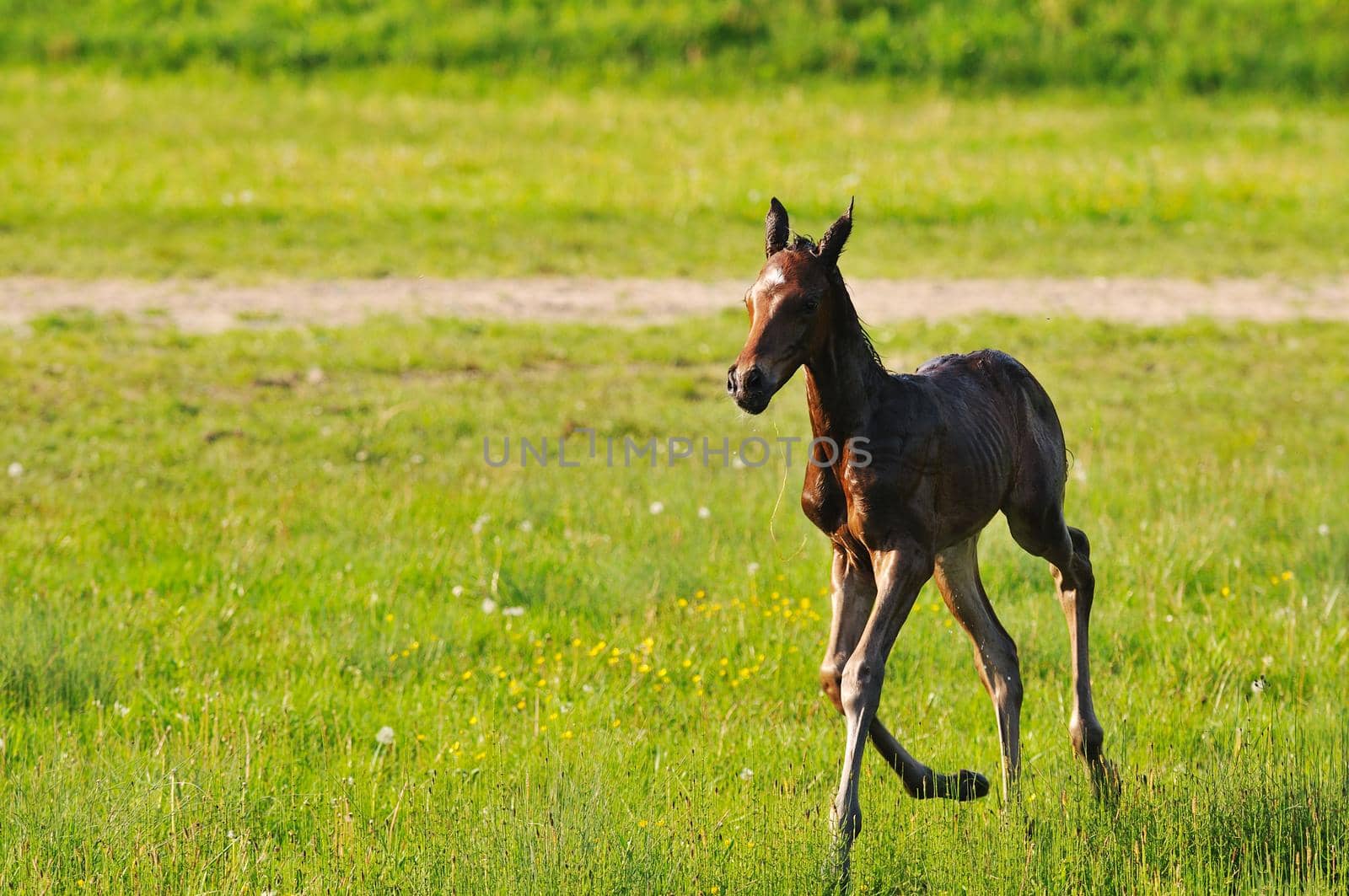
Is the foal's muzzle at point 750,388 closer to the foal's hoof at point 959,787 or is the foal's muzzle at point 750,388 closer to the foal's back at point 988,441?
the foal's back at point 988,441

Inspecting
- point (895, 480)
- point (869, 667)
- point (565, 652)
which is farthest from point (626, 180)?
point (869, 667)

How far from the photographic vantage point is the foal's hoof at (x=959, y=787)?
459 cm

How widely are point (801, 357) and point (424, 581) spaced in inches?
140

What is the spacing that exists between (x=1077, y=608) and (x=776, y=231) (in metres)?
1.67

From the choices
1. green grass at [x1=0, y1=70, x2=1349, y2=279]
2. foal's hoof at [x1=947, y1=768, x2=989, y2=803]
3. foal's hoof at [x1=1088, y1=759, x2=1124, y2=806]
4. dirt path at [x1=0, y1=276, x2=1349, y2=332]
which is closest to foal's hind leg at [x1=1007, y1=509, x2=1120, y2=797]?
foal's hoof at [x1=1088, y1=759, x2=1124, y2=806]

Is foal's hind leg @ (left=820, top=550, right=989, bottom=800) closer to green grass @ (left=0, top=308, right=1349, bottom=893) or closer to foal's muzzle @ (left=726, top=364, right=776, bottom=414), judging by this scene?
green grass @ (left=0, top=308, right=1349, bottom=893)

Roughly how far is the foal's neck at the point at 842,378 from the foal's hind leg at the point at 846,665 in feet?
1.33

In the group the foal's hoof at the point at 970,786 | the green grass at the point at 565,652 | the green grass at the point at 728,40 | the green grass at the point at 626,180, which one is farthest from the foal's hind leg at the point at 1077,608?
the green grass at the point at 728,40

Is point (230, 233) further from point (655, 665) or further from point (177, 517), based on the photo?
point (655, 665)

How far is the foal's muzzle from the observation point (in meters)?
3.81

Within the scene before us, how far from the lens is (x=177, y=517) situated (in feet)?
26.1

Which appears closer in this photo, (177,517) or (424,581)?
(424,581)

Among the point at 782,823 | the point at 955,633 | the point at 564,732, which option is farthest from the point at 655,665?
the point at 782,823

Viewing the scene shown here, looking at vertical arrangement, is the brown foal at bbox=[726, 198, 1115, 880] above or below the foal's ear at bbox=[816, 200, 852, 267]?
below
